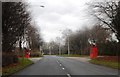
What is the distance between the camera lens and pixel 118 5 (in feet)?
150

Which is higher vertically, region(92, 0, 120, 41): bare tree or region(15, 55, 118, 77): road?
region(92, 0, 120, 41): bare tree

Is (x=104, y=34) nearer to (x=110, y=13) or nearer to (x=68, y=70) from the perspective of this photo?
(x=110, y=13)

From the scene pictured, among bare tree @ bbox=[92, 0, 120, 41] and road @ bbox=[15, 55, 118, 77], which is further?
bare tree @ bbox=[92, 0, 120, 41]

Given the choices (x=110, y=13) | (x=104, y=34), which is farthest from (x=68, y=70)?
(x=104, y=34)

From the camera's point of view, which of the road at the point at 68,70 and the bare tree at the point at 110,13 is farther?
the bare tree at the point at 110,13

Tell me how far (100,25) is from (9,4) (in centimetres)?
2280

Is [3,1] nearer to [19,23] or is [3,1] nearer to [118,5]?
[19,23]

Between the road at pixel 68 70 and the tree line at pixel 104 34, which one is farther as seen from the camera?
the tree line at pixel 104 34

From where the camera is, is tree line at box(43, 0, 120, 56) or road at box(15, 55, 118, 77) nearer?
road at box(15, 55, 118, 77)

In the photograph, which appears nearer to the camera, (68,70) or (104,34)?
(68,70)

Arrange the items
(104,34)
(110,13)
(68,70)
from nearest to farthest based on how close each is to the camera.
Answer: (68,70) → (110,13) → (104,34)

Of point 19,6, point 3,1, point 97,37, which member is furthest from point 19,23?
point 97,37

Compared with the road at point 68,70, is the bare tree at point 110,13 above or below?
above

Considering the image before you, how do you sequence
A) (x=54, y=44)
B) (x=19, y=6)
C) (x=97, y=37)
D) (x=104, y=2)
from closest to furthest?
(x=19, y=6), (x=104, y=2), (x=97, y=37), (x=54, y=44)
